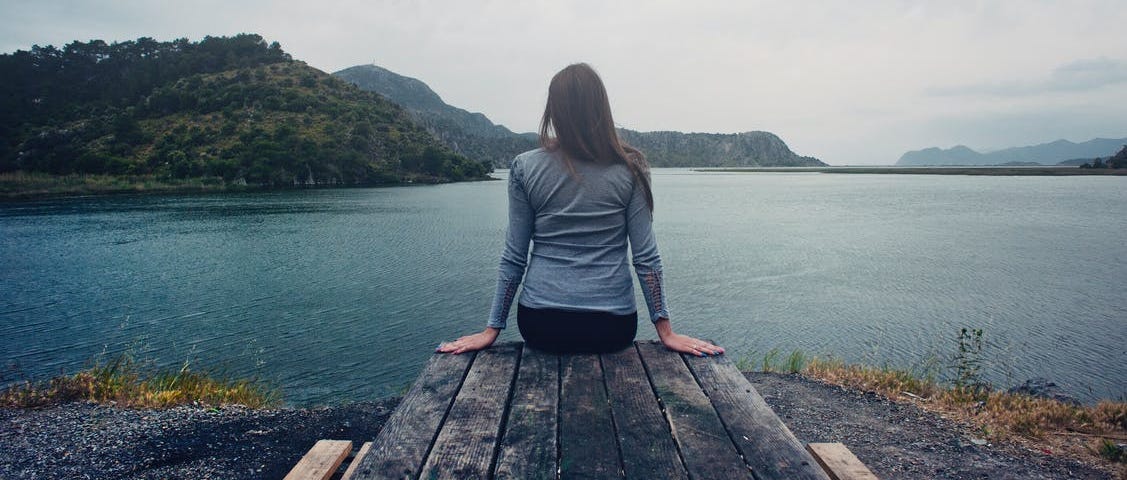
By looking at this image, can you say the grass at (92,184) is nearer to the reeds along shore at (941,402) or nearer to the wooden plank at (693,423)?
the reeds along shore at (941,402)

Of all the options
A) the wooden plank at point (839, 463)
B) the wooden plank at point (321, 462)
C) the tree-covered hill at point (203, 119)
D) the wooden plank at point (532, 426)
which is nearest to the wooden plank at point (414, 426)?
the wooden plank at point (532, 426)

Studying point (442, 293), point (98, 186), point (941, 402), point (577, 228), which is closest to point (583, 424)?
point (577, 228)

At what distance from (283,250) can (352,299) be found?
10.2m

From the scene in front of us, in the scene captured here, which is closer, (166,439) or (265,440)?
(166,439)

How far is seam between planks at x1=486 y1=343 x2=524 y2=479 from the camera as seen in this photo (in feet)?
6.75

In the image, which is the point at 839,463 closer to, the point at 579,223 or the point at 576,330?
the point at 576,330

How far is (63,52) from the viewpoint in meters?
110

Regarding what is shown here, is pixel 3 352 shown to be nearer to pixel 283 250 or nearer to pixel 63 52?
pixel 283 250

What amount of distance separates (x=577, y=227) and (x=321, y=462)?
2550mm

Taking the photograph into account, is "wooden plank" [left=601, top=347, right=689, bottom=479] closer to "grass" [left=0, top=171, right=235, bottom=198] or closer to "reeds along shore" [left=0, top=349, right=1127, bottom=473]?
"reeds along shore" [left=0, top=349, right=1127, bottom=473]

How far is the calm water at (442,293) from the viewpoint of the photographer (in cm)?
1127

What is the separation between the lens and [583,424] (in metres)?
2.36

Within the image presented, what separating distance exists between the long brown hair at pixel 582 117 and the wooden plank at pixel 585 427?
1.15m

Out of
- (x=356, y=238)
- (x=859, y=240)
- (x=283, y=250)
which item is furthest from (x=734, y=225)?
(x=283, y=250)
